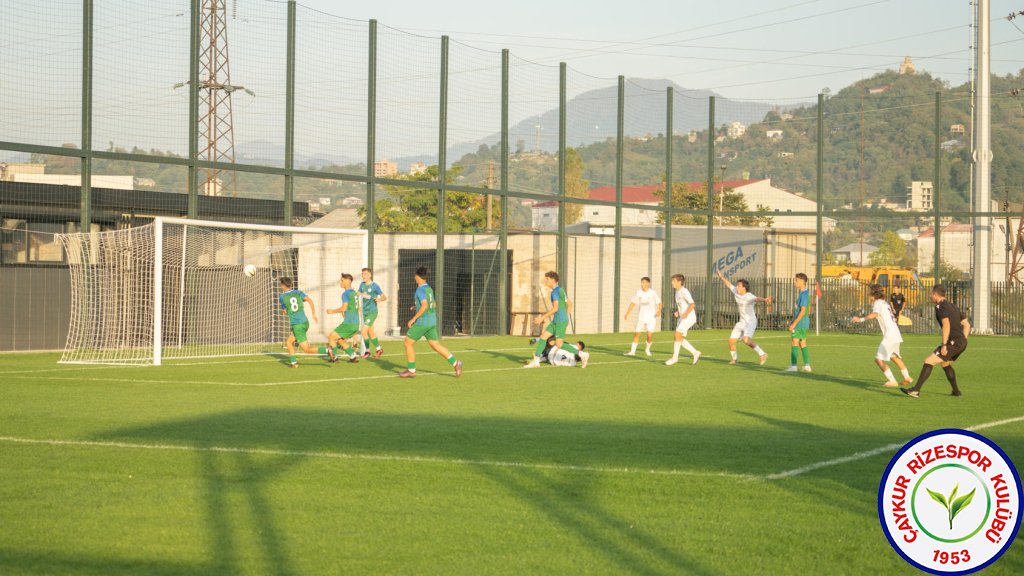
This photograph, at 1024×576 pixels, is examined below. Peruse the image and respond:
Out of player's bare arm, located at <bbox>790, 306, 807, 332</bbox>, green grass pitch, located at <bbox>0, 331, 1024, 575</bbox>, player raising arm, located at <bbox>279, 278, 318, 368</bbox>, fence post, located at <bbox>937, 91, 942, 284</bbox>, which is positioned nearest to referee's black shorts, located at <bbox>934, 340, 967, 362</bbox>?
green grass pitch, located at <bbox>0, 331, 1024, 575</bbox>

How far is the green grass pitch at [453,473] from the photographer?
6.82 meters

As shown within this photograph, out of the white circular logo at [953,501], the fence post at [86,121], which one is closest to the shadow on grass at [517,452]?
the white circular logo at [953,501]

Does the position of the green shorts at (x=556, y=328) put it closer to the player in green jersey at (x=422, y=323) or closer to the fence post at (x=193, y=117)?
the player in green jersey at (x=422, y=323)

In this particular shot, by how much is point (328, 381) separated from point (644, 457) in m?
9.03

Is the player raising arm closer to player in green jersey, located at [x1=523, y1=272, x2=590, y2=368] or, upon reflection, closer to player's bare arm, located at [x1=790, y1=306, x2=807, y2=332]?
player in green jersey, located at [x1=523, y1=272, x2=590, y2=368]

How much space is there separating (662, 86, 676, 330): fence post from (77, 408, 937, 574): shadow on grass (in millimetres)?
26053

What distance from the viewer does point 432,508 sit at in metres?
8.02

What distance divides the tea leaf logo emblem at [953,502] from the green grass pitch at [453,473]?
1.68 metres

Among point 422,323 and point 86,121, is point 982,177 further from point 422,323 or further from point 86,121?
point 86,121

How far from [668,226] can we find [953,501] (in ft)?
115

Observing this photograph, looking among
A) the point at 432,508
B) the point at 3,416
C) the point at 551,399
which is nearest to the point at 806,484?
the point at 432,508

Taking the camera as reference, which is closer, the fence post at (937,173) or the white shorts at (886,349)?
the white shorts at (886,349)

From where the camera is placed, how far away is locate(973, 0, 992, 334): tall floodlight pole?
38.1 m

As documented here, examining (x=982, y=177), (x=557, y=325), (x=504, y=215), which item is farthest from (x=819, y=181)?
(x=557, y=325)
